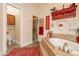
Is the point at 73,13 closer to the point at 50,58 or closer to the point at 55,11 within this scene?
the point at 55,11

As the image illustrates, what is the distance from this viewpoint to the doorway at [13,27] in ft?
5.43

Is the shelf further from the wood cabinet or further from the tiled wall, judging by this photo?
the wood cabinet

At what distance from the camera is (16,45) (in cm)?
171

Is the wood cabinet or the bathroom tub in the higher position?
the wood cabinet

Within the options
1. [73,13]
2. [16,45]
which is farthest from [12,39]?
[73,13]

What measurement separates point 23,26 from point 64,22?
23.1 inches

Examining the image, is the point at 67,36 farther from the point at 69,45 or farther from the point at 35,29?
the point at 35,29

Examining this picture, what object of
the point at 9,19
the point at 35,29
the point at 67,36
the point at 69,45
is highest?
the point at 9,19

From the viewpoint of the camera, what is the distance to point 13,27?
1687mm

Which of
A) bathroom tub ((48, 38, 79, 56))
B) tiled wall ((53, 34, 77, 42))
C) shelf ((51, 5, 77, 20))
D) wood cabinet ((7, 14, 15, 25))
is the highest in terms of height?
shelf ((51, 5, 77, 20))

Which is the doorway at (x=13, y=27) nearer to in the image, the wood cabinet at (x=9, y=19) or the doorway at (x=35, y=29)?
the wood cabinet at (x=9, y=19)

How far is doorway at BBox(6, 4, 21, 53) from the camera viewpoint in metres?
1.66

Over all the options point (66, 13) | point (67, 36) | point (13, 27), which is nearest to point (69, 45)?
point (67, 36)

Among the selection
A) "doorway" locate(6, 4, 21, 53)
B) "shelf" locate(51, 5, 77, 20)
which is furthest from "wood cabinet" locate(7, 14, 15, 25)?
"shelf" locate(51, 5, 77, 20)
